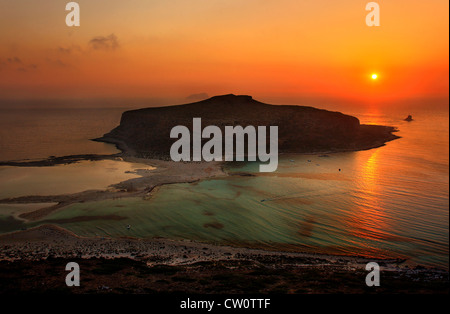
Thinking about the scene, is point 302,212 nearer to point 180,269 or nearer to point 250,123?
point 180,269

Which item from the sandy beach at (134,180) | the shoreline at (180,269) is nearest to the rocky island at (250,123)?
the sandy beach at (134,180)

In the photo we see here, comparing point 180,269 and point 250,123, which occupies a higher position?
point 250,123

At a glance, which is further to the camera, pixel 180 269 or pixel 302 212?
pixel 302 212

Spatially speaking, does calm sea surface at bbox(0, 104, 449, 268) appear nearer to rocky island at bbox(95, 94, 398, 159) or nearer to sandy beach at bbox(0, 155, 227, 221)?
sandy beach at bbox(0, 155, 227, 221)

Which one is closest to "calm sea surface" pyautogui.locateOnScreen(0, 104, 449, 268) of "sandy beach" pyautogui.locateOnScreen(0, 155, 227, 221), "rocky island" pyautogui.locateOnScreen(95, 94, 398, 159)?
"sandy beach" pyautogui.locateOnScreen(0, 155, 227, 221)

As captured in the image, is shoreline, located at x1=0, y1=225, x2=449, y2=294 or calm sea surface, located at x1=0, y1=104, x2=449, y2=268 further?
calm sea surface, located at x1=0, y1=104, x2=449, y2=268

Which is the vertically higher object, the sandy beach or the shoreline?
the sandy beach

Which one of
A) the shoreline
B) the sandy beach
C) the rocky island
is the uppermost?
the rocky island

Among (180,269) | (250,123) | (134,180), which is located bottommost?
(180,269)

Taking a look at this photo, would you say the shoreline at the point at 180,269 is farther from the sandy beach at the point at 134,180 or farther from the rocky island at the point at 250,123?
the rocky island at the point at 250,123

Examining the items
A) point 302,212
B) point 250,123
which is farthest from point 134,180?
point 250,123

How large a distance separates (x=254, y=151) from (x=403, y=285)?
42.0 m

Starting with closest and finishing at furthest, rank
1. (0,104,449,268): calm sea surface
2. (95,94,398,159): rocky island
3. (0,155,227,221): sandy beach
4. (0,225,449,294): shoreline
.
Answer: (0,225,449,294): shoreline < (0,104,449,268): calm sea surface < (0,155,227,221): sandy beach < (95,94,398,159): rocky island
